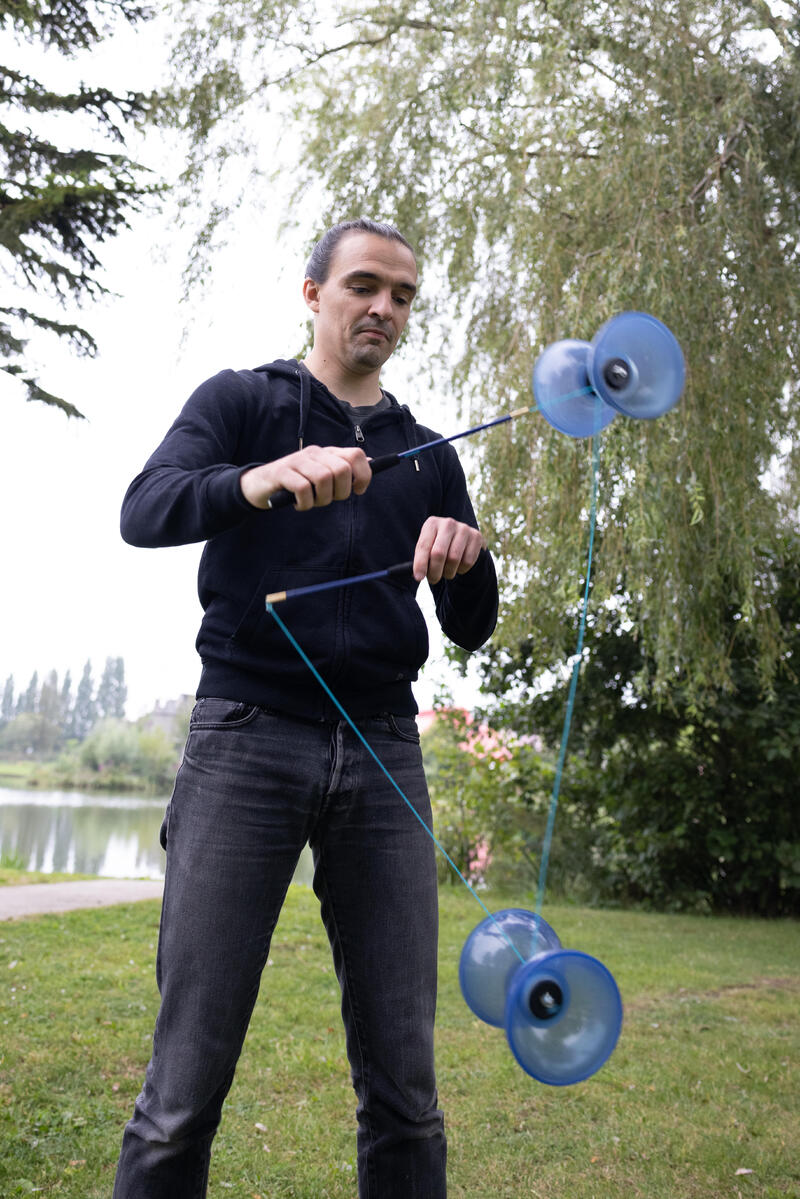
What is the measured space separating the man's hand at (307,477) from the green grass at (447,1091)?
2.05 m

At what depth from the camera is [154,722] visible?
21656mm

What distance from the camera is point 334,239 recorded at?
1842 mm

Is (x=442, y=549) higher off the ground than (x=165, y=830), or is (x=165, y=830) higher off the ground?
(x=442, y=549)

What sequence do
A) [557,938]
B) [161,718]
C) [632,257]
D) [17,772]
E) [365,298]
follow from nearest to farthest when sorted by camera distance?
1. [557,938]
2. [365,298]
3. [632,257]
4. [161,718]
5. [17,772]

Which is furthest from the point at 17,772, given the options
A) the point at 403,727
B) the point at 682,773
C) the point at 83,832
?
the point at 403,727

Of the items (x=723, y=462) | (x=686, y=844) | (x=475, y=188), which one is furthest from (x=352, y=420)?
(x=686, y=844)

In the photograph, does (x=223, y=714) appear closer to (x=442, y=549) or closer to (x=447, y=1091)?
(x=442, y=549)

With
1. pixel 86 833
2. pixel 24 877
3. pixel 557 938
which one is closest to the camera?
pixel 557 938

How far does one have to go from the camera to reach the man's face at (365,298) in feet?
5.80

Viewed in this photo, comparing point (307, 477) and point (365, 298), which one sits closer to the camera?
point (307, 477)

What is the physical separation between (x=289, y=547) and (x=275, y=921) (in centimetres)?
60

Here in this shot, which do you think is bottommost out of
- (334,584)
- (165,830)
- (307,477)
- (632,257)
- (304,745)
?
(165,830)

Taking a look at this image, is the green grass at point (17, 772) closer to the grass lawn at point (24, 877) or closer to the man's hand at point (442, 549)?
the grass lawn at point (24, 877)

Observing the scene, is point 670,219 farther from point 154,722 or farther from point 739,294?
point 154,722
